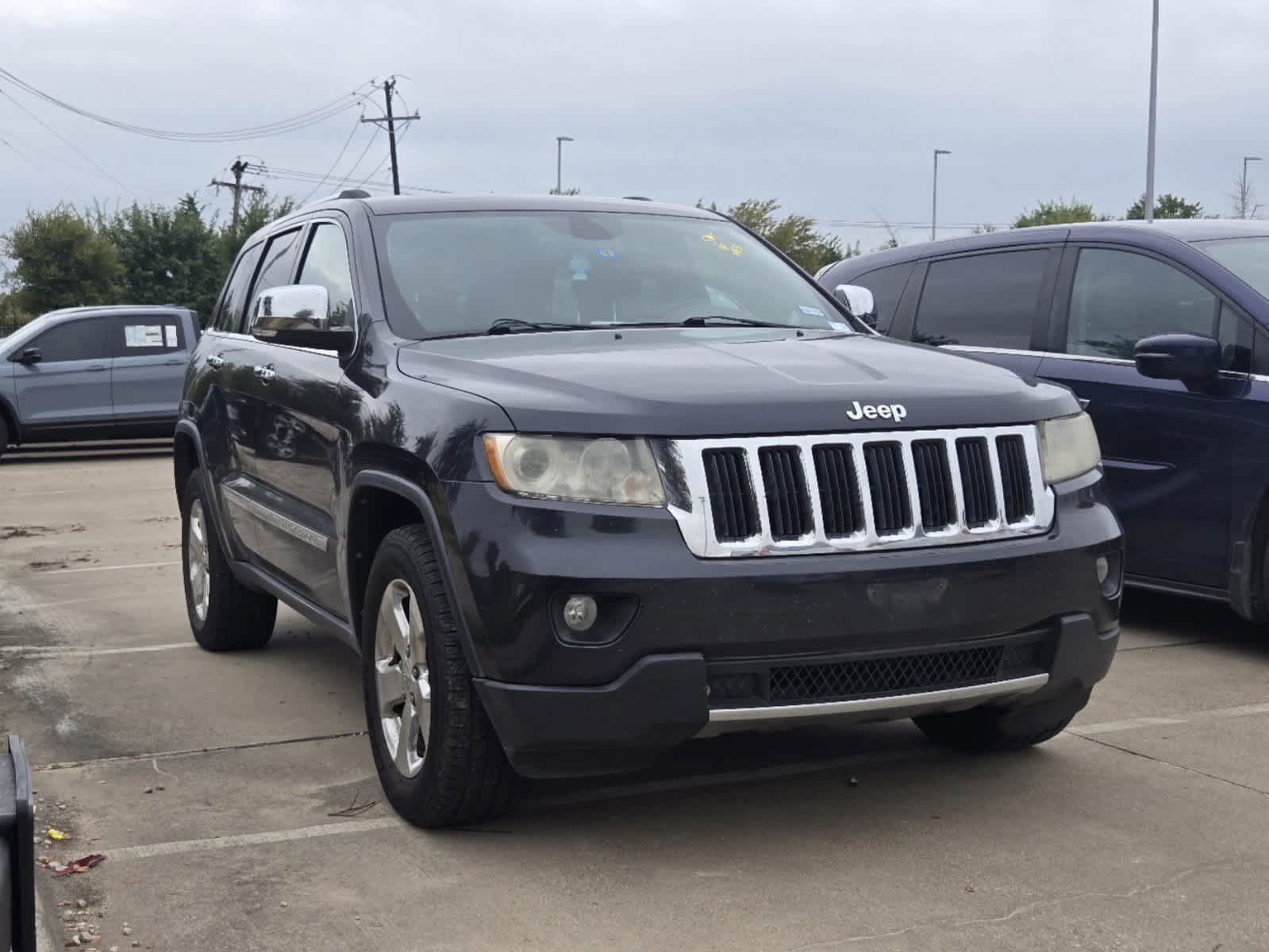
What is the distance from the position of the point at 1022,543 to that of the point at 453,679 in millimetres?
1447

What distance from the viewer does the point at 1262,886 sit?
12.3 ft

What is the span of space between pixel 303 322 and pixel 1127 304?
379cm

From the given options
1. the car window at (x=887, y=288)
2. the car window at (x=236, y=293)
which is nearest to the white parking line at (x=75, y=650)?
the car window at (x=236, y=293)

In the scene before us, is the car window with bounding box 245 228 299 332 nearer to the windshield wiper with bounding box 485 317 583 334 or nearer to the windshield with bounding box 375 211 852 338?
the windshield with bounding box 375 211 852 338

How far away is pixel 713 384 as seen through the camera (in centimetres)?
393

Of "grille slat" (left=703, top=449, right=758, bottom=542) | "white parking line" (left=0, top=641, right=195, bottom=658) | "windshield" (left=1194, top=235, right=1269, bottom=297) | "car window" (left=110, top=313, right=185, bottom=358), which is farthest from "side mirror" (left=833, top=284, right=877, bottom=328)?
"car window" (left=110, top=313, right=185, bottom=358)

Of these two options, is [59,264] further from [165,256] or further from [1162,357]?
[1162,357]

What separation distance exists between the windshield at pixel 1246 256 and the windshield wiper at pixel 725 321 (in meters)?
2.40

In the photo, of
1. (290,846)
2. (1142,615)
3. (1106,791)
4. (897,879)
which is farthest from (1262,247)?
(290,846)

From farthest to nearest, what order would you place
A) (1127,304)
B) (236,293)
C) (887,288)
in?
(887,288)
(1127,304)
(236,293)

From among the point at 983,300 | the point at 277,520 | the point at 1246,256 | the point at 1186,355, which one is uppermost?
the point at 1246,256

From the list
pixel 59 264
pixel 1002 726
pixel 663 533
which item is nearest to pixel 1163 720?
pixel 1002 726

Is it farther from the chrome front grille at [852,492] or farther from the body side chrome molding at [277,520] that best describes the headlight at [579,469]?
the body side chrome molding at [277,520]

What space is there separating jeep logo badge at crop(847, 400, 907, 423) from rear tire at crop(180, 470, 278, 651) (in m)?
3.35
